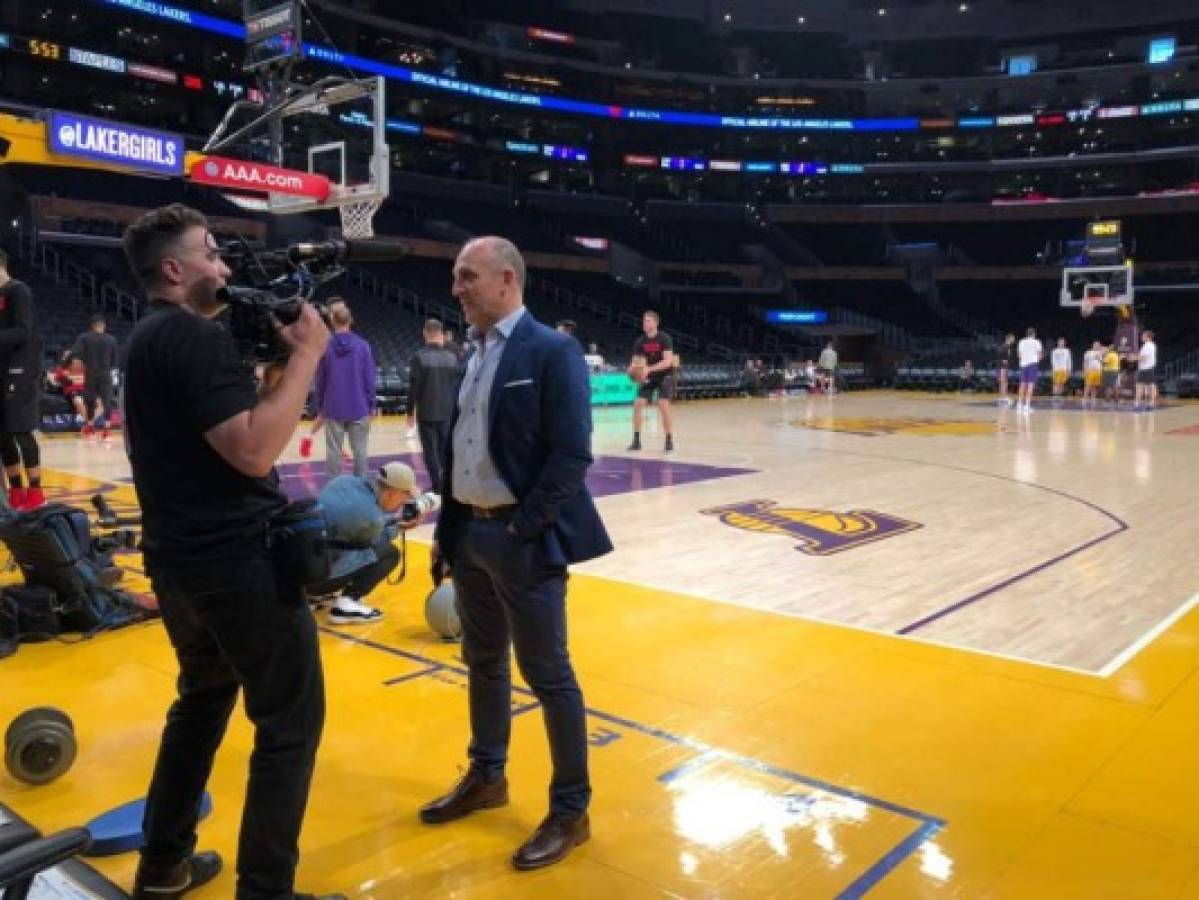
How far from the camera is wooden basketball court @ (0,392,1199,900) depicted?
275 centimetres

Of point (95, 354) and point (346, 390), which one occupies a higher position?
point (95, 354)

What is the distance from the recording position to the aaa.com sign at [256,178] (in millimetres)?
10742

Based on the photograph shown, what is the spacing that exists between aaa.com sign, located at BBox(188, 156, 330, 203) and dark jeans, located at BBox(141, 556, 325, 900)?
951 centimetres

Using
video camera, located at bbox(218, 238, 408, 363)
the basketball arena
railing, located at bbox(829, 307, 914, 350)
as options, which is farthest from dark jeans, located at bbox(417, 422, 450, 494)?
railing, located at bbox(829, 307, 914, 350)

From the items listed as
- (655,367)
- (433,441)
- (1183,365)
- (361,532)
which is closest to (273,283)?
(361,532)

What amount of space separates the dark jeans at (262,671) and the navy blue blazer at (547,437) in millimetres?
725

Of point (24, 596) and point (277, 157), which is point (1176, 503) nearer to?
point (24, 596)

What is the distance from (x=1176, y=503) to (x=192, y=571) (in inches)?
356

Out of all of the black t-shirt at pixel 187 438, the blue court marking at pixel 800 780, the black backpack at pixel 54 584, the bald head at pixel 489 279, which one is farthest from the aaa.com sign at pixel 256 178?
the black t-shirt at pixel 187 438

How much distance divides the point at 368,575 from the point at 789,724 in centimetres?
202

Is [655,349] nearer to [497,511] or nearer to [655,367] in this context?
[655,367]

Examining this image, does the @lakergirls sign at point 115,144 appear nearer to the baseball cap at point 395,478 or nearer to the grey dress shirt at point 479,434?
the baseball cap at point 395,478

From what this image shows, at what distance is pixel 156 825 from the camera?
8.12 ft

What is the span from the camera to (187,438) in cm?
215
